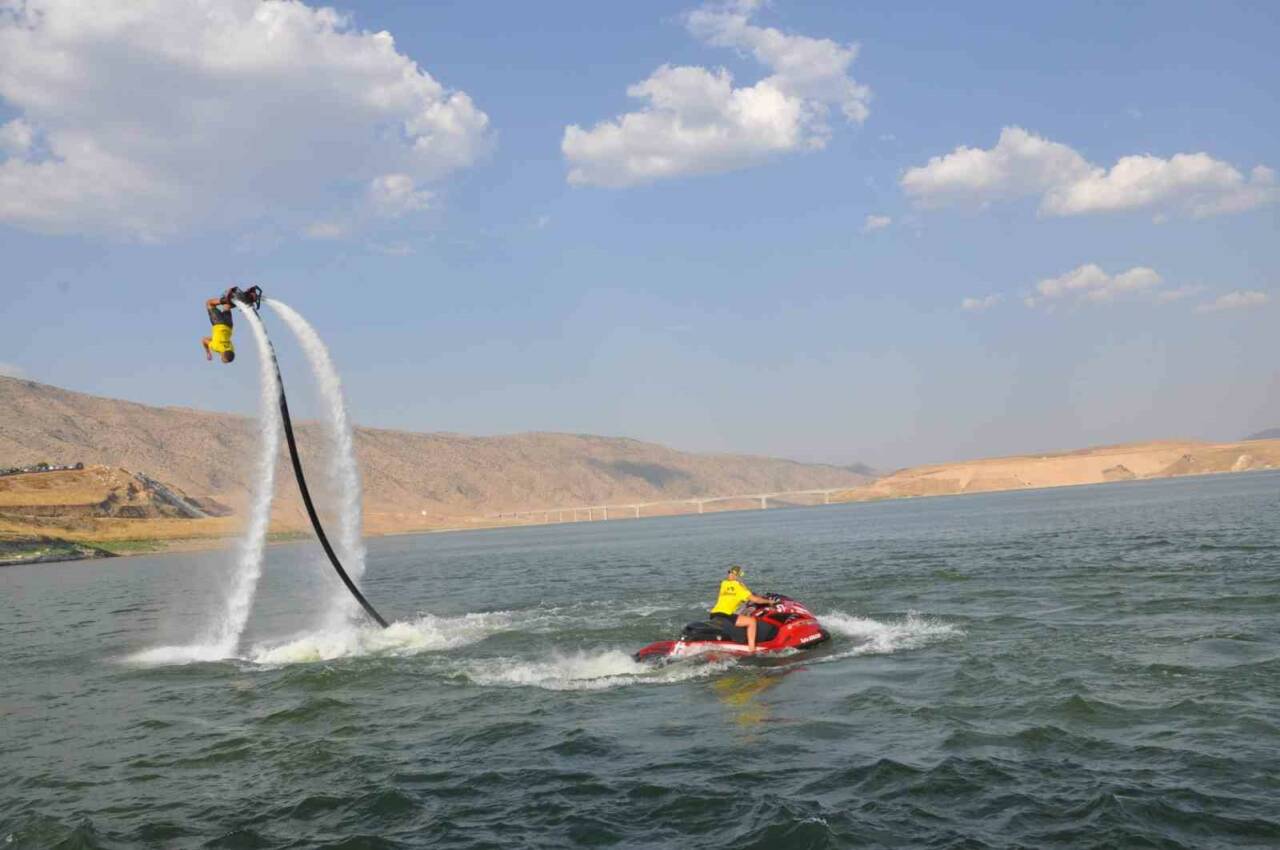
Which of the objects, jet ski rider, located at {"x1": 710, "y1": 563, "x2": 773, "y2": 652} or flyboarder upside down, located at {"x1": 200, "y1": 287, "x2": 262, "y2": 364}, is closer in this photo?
flyboarder upside down, located at {"x1": 200, "y1": 287, "x2": 262, "y2": 364}

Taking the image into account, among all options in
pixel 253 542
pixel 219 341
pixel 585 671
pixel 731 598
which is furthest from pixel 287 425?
pixel 731 598

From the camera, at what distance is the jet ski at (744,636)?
2281 centimetres

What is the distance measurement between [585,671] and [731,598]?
4.13m

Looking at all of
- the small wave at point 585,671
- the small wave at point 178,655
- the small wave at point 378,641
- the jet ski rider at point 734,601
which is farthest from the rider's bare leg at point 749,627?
the small wave at point 178,655

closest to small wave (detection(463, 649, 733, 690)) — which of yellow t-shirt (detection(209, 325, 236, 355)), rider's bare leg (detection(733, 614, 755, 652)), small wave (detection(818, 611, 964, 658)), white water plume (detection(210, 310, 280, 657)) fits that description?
rider's bare leg (detection(733, 614, 755, 652))

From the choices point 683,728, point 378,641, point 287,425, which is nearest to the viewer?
point 683,728

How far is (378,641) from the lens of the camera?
93.6 ft

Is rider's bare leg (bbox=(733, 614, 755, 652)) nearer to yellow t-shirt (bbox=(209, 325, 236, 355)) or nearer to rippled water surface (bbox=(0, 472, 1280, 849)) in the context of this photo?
rippled water surface (bbox=(0, 472, 1280, 849))

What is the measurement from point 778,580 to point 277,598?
76.8 feet

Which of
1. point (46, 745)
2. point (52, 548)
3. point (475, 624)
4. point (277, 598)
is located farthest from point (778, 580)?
point (52, 548)

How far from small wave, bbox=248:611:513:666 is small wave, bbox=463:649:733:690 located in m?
4.13

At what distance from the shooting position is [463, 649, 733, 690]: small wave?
21188 millimetres

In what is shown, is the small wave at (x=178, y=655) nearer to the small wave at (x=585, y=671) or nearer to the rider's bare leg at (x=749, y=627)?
the small wave at (x=585, y=671)

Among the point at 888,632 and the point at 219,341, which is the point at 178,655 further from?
the point at 888,632
